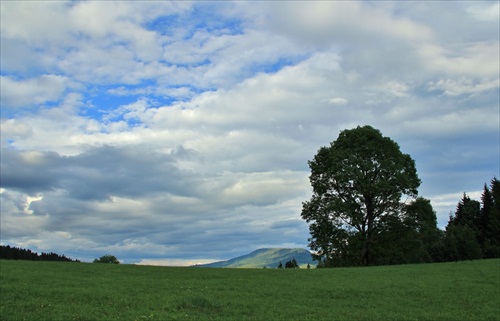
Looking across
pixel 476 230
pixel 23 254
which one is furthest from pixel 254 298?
pixel 476 230

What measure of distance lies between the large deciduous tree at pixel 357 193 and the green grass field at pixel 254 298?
20765mm

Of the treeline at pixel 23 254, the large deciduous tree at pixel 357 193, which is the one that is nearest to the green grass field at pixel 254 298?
the large deciduous tree at pixel 357 193

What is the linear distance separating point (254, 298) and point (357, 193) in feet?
124

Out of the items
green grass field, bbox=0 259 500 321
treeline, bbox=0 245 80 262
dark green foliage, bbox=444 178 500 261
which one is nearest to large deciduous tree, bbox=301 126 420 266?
green grass field, bbox=0 259 500 321

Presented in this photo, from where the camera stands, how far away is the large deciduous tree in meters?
56.8

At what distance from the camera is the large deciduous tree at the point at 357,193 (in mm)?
56844

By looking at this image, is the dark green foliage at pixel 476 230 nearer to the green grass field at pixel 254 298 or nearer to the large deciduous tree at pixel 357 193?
the large deciduous tree at pixel 357 193

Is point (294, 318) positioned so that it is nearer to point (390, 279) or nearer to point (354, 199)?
point (390, 279)

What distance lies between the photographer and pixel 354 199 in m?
58.8

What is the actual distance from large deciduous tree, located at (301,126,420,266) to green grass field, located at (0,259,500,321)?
20.8 meters

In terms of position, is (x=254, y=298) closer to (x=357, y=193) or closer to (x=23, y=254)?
(x=357, y=193)

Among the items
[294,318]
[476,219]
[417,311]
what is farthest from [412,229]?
[476,219]

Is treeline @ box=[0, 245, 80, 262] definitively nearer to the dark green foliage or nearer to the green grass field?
the green grass field

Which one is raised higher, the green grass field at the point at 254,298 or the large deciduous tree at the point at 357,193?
the large deciduous tree at the point at 357,193
